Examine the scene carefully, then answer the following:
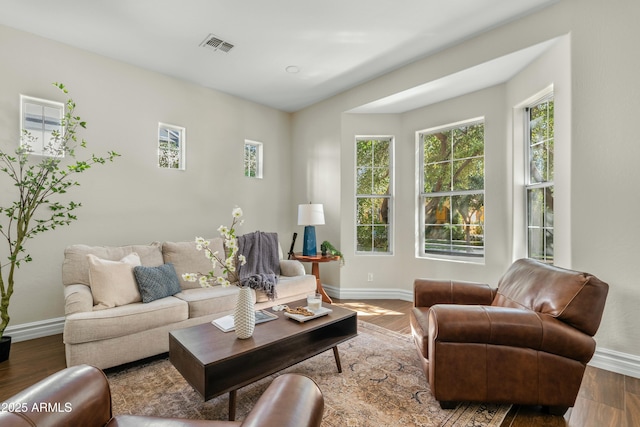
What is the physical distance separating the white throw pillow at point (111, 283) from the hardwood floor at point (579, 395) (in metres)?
0.60

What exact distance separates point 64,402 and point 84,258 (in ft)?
6.88

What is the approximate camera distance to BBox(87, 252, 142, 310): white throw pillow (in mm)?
2377

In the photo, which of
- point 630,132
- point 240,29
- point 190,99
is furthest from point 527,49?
point 190,99

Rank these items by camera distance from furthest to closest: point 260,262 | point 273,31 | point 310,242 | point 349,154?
1. point 349,154
2. point 310,242
3. point 260,262
4. point 273,31

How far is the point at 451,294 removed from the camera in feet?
8.07

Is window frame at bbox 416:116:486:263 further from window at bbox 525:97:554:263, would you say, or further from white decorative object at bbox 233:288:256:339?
white decorative object at bbox 233:288:256:339

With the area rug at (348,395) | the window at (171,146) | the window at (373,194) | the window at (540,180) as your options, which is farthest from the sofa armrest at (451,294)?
the window at (171,146)

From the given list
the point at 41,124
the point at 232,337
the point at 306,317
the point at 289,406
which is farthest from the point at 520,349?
the point at 41,124

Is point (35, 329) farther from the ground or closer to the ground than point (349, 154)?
closer to the ground

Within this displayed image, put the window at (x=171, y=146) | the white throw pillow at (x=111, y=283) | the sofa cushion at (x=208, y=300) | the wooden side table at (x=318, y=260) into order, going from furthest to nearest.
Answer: the wooden side table at (x=318, y=260) → the window at (x=171, y=146) → the sofa cushion at (x=208, y=300) → the white throw pillow at (x=111, y=283)

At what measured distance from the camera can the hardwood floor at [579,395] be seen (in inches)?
67.0

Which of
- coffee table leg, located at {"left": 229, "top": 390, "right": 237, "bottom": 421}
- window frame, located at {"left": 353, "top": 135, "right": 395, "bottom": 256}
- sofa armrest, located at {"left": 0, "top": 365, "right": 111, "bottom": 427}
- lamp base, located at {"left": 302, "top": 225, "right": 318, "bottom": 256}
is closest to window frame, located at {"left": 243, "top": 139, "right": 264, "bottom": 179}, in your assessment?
lamp base, located at {"left": 302, "top": 225, "right": 318, "bottom": 256}

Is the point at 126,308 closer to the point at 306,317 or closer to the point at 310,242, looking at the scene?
the point at 306,317

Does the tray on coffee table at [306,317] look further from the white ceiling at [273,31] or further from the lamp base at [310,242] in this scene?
the white ceiling at [273,31]
